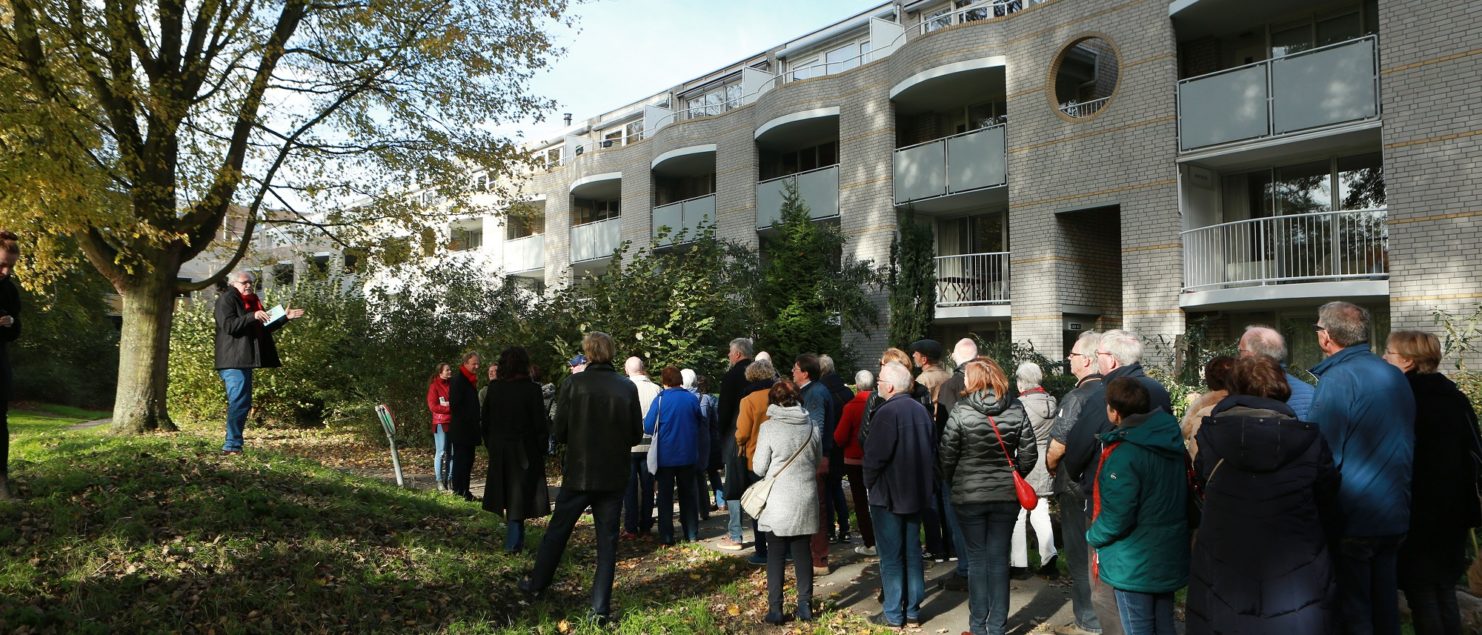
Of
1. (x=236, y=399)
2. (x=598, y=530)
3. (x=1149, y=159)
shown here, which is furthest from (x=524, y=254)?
(x=598, y=530)

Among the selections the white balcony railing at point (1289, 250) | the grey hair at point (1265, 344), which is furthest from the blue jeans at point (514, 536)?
the white balcony railing at point (1289, 250)

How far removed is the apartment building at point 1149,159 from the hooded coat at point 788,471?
9.92 metres

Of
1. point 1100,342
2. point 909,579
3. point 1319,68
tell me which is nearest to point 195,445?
point 909,579

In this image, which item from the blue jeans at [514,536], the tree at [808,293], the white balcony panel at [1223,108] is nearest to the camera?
the blue jeans at [514,536]

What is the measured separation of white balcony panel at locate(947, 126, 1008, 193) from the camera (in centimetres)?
1777

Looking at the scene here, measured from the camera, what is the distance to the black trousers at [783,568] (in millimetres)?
5953

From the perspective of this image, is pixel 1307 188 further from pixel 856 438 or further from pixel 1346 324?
pixel 1346 324

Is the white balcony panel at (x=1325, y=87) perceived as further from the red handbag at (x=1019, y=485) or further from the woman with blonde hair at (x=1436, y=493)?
the red handbag at (x=1019, y=485)

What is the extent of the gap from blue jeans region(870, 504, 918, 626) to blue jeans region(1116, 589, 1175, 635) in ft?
5.72

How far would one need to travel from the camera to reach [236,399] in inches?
337

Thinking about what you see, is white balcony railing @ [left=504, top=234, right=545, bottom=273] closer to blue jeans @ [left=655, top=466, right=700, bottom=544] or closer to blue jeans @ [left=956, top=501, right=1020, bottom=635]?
blue jeans @ [left=655, top=466, right=700, bottom=544]

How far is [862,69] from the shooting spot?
821 inches

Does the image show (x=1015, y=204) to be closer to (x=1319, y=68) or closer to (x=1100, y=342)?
(x=1319, y=68)

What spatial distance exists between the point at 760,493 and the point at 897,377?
1.23m
